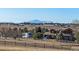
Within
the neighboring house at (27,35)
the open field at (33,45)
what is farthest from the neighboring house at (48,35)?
the neighboring house at (27,35)

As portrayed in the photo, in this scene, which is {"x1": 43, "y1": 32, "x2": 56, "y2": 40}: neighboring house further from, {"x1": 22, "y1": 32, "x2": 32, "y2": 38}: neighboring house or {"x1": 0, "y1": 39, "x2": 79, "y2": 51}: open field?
{"x1": 22, "y1": 32, "x2": 32, "y2": 38}: neighboring house

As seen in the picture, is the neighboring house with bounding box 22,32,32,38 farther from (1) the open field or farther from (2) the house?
(2) the house

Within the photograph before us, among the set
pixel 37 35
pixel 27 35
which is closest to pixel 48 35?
pixel 37 35

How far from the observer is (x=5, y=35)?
→ 22.3 ft

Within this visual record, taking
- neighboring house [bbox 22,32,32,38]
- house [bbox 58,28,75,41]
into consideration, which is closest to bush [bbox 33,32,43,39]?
neighboring house [bbox 22,32,32,38]

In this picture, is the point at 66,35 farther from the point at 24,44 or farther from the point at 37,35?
the point at 24,44

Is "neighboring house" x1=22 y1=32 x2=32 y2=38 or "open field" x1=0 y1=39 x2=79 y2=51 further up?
"neighboring house" x1=22 y1=32 x2=32 y2=38

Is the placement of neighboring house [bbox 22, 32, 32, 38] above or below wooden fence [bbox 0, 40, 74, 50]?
above

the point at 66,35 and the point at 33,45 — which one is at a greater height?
the point at 66,35

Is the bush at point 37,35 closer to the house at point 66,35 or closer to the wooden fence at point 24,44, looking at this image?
the wooden fence at point 24,44

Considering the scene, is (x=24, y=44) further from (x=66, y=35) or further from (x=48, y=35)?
(x=66, y=35)

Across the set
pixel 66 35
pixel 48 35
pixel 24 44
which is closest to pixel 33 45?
pixel 24 44

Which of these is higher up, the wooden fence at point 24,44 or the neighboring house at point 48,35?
the neighboring house at point 48,35
